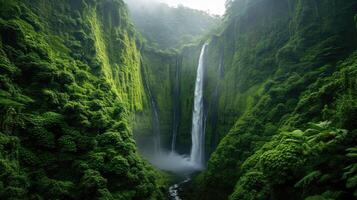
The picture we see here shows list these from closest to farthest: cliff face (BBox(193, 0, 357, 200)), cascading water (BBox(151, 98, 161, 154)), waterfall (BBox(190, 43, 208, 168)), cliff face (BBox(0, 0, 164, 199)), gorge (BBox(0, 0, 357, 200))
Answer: cliff face (BBox(193, 0, 357, 200)), gorge (BBox(0, 0, 357, 200)), cliff face (BBox(0, 0, 164, 199)), waterfall (BBox(190, 43, 208, 168)), cascading water (BBox(151, 98, 161, 154))

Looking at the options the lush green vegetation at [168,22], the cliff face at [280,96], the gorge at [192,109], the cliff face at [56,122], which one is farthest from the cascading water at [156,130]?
the lush green vegetation at [168,22]

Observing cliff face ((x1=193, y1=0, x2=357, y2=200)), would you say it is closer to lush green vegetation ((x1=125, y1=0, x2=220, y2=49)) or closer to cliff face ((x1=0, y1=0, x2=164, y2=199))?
cliff face ((x1=0, y1=0, x2=164, y2=199))

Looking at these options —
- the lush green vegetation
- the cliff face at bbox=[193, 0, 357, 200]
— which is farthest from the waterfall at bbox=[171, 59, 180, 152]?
the lush green vegetation

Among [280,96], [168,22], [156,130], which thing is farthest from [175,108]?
[168,22]

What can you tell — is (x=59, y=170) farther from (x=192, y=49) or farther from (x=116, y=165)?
(x=192, y=49)

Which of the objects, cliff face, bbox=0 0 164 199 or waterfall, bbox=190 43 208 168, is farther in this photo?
waterfall, bbox=190 43 208 168

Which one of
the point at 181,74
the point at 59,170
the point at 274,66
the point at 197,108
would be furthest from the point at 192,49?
the point at 59,170
